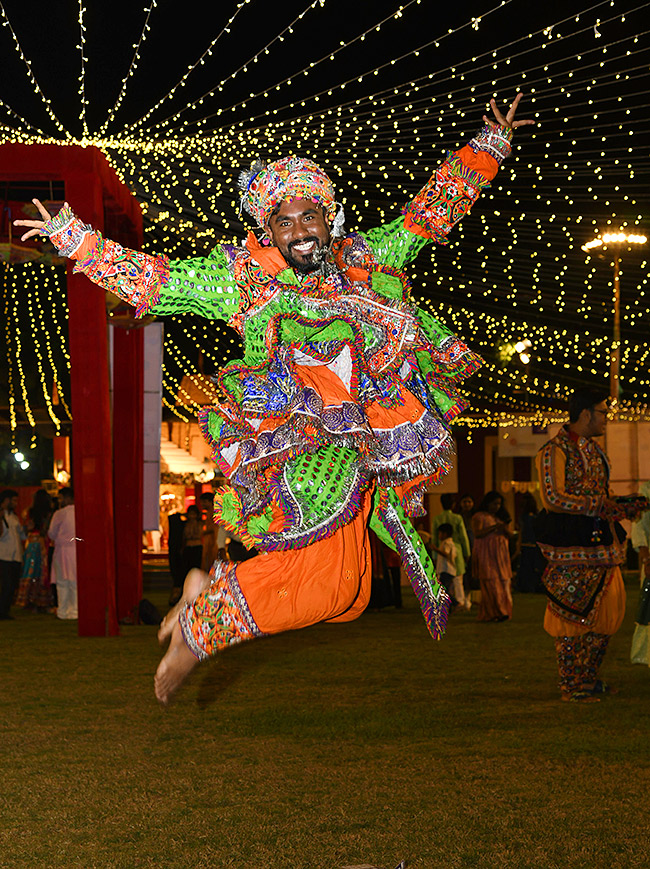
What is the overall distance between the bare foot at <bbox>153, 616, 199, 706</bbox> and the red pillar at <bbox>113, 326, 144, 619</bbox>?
333 inches

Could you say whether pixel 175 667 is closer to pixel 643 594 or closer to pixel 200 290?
pixel 200 290

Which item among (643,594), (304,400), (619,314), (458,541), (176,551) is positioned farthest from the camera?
(619,314)

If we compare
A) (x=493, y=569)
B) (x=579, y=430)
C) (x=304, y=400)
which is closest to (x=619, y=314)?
(x=493, y=569)

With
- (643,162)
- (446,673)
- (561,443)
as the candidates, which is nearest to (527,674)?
(446,673)

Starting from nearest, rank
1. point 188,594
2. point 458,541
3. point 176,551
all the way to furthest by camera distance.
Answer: point 188,594 → point 458,541 → point 176,551

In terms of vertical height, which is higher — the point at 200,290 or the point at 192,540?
the point at 200,290

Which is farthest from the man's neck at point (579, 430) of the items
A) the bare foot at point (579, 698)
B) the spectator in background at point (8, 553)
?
the spectator in background at point (8, 553)

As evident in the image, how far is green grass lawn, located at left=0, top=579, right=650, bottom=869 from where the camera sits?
3.79 metres

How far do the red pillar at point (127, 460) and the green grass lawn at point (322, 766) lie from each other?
10.2ft

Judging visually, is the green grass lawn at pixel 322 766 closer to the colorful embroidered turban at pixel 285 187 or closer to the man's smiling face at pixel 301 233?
the man's smiling face at pixel 301 233

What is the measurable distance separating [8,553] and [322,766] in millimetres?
8425

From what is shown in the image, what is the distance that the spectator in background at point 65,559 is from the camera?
12.4m

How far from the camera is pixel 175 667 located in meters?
3.34

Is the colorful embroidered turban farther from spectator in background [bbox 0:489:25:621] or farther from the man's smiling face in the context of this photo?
spectator in background [bbox 0:489:25:621]
